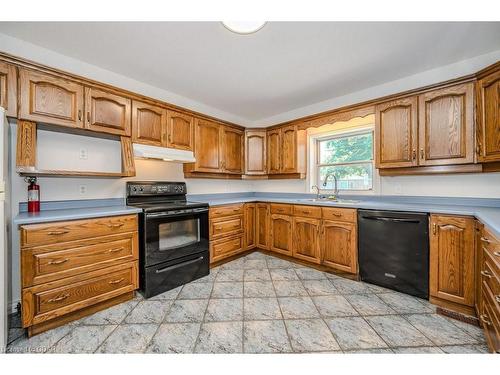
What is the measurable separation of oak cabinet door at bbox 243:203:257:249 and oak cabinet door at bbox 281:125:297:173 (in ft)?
2.69

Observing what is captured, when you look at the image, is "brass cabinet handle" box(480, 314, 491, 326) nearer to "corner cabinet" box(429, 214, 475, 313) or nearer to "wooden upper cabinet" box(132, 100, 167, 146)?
"corner cabinet" box(429, 214, 475, 313)

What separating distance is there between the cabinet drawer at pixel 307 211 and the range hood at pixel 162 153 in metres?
1.61

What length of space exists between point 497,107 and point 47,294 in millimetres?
3992

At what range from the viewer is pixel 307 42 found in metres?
1.96

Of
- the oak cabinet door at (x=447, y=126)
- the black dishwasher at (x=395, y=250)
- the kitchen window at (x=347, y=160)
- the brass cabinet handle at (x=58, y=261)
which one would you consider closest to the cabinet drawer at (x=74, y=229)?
the brass cabinet handle at (x=58, y=261)

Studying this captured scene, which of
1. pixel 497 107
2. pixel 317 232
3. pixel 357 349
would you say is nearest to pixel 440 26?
pixel 497 107

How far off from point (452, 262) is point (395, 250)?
43 centimetres

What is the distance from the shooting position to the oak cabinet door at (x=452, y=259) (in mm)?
1814

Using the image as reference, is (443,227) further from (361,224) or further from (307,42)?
(307,42)

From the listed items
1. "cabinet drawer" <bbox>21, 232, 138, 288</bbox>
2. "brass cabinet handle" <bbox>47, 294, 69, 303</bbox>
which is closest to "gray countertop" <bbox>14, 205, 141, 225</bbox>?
"cabinet drawer" <bbox>21, 232, 138, 288</bbox>

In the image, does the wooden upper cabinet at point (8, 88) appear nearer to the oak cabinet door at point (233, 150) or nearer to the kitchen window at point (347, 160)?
the oak cabinet door at point (233, 150)

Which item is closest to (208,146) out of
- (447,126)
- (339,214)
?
(339,214)

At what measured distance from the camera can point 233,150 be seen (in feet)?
12.0

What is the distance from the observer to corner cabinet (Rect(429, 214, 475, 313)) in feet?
5.95
